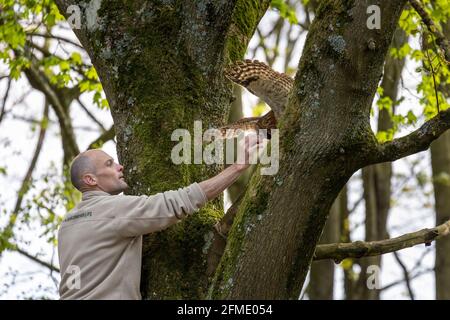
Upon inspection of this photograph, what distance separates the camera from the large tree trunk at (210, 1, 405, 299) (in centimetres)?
404

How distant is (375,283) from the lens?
615 cm

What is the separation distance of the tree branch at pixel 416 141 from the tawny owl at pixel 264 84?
1295mm

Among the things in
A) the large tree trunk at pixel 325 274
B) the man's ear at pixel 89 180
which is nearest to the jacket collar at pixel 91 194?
the man's ear at pixel 89 180

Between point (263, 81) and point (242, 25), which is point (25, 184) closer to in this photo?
point (242, 25)

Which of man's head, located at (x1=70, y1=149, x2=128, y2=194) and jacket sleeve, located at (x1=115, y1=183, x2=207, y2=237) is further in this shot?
man's head, located at (x1=70, y1=149, x2=128, y2=194)

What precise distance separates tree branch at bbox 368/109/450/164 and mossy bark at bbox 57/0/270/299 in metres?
1.28

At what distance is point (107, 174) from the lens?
485 cm

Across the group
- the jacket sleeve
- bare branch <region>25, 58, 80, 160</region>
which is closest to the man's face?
the jacket sleeve

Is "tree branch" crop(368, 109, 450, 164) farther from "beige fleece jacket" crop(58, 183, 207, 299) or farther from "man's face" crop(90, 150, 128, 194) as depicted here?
"man's face" crop(90, 150, 128, 194)

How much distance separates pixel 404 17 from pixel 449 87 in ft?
4.84

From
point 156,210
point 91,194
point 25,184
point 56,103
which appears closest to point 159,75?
point 91,194

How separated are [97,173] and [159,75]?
830 millimetres
